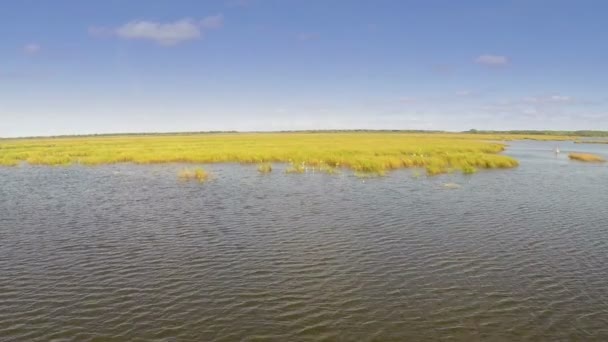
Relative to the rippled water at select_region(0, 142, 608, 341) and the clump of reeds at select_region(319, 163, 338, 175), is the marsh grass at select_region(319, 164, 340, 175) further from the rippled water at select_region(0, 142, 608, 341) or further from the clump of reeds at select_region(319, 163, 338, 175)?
the rippled water at select_region(0, 142, 608, 341)

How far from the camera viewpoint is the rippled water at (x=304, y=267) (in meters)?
10.7

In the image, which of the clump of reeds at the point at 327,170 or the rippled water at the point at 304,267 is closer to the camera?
the rippled water at the point at 304,267

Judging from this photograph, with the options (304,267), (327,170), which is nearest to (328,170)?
(327,170)

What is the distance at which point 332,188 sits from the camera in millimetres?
32844

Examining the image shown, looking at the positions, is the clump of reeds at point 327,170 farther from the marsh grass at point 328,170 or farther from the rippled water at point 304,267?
the rippled water at point 304,267

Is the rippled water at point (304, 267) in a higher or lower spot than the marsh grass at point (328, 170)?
lower

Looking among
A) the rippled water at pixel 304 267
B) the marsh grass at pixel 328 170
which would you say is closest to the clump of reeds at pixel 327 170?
the marsh grass at pixel 328 170

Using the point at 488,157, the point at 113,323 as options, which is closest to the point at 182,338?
the point at 113,323

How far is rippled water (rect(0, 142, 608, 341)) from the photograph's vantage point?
35.0 feet

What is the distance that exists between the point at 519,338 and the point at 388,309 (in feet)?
9.98

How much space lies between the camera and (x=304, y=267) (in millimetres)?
14828

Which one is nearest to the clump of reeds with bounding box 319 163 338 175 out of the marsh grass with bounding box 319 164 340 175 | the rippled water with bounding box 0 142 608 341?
the marsh grass with bounding box 319 164 340 175

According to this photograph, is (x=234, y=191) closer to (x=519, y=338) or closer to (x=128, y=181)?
(x=128, y=181)

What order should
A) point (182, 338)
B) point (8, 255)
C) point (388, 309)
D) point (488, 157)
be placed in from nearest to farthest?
1. point (182, 338)
2. point (388, 309)
3. point (8, 255)
4. point (488, 157)
